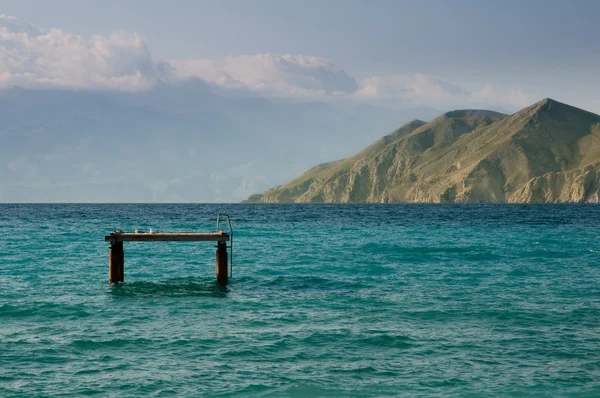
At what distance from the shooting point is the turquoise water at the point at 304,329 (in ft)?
51.1

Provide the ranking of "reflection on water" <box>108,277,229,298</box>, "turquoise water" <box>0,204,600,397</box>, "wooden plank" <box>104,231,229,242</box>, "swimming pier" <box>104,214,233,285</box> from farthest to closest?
"swimming pier" <box>104,214,233,285</box> < "wooden plank" <box>104,231,229,242</box> < "reflection on water" <box>108,277,229,298</box> < "turquoise water" <box>0,204,600,397</box>

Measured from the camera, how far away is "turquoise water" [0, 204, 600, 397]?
15562mm

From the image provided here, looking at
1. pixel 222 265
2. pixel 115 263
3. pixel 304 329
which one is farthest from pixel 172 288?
pixel 304 329

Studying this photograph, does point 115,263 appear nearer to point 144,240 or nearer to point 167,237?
point 144,240

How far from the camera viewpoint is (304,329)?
20.8 metres

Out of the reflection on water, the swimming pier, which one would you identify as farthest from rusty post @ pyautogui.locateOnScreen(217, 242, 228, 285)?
the reflection on water

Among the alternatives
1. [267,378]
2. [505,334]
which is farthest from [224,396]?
[505,334]

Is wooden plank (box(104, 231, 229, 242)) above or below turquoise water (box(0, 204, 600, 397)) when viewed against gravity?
above

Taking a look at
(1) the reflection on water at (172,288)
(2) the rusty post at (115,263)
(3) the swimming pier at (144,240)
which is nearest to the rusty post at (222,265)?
(3) the swimming pier at (144,240)

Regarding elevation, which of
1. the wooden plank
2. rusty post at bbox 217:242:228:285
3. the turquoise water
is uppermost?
the wooden plank

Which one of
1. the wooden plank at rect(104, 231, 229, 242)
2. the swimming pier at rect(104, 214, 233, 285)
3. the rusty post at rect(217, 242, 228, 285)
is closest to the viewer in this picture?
the wooden plank at rect(104, 231, 229, 242)

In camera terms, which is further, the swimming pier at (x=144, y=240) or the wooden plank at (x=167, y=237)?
the swimming pier at (x=144, y=240)

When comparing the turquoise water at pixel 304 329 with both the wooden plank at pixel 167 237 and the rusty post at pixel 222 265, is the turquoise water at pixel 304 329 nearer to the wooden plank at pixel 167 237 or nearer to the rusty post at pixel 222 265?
the rusty post at pixel 222 265

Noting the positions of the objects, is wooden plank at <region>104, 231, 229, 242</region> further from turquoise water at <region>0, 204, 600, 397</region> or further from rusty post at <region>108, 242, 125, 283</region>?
turquoise water at <region>0, 204, 600, 397</region>
